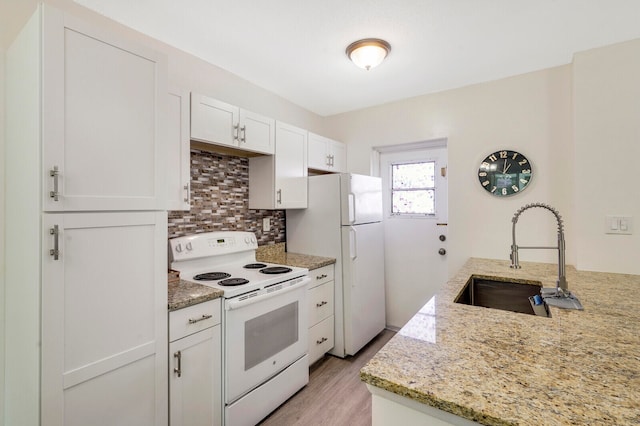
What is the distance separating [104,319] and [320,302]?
1659 mm

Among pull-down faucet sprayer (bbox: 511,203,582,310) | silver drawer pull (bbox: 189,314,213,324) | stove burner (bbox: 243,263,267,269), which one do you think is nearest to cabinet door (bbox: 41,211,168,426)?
silver drawer pull (bbox: 189,314,213,324)

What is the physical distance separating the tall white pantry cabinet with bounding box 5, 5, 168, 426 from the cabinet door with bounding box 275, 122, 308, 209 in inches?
48.8

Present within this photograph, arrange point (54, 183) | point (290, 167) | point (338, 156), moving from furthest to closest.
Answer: point (338, 156), point (290, 167), point (54, 183)

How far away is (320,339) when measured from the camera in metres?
2.66

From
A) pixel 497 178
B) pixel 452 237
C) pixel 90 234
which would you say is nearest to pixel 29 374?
pixel 90 234

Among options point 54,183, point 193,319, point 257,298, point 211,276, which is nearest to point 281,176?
point 211,276

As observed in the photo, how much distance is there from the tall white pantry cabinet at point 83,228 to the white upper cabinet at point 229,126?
0.51 m

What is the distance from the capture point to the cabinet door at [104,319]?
1.20 m

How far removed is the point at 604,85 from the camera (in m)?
2.17

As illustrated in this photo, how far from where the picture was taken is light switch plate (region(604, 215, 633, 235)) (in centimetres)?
208

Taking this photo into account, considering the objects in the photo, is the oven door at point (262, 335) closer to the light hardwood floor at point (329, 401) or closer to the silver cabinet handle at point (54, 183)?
the light hardwood floor at point (329, 401)

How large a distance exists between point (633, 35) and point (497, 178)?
47.8 inches

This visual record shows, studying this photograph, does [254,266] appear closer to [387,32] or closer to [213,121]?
[213,121]

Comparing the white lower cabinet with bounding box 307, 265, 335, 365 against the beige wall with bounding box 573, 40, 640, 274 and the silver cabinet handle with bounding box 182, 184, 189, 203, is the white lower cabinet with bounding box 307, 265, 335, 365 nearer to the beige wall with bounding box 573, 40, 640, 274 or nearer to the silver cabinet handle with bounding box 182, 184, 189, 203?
the silver cabinet handle with bounding box 182, 184, 189, 203
